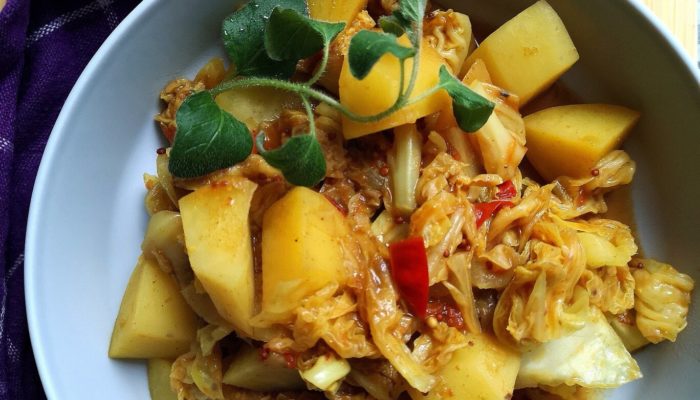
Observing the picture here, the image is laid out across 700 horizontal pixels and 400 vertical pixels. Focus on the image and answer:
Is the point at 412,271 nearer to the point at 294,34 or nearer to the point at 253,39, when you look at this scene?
the point at 294,34

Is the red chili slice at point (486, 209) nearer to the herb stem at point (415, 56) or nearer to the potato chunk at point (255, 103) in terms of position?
the herb stem at point (415, 56)

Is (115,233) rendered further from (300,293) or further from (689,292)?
(689,292)

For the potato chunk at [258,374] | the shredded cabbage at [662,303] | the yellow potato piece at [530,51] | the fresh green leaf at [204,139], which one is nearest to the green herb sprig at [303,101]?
the fresh green leaf at [204,139]

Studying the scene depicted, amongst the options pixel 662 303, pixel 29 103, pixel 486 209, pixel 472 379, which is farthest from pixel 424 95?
pixel 29 103

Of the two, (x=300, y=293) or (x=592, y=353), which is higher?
(x=300, y=293)

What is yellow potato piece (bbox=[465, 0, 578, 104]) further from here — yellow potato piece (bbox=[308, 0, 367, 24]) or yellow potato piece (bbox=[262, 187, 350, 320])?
yellow potato piece (bbox=[262, 187, 350, 320])

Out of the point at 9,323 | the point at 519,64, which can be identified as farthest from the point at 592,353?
the point at 9,323
